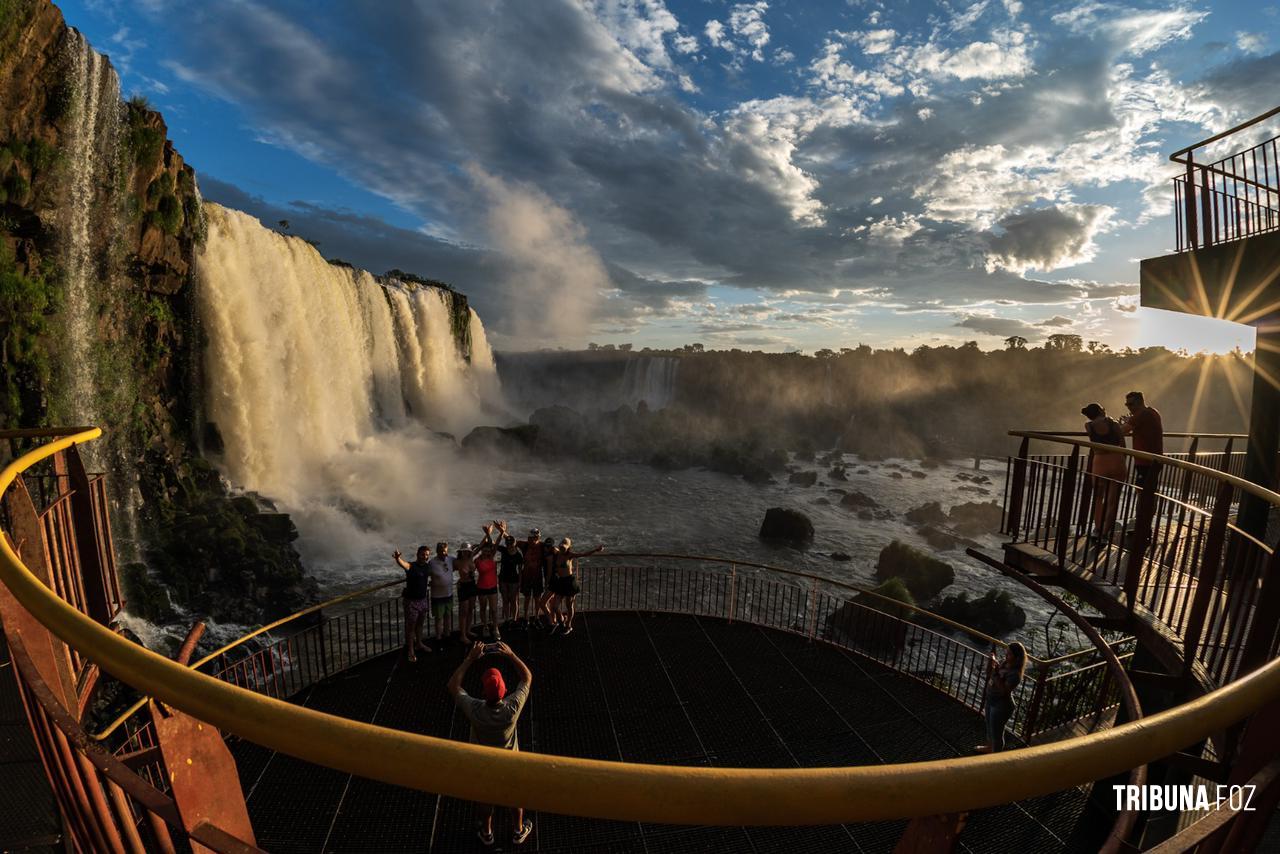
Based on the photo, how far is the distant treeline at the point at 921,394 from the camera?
225ft

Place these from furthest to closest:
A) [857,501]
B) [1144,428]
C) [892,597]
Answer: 1. [857,501]
2. [892,597]
3. [1144,428]

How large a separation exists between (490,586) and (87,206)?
21968mm

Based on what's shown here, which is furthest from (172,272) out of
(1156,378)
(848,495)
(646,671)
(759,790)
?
(1156,378)

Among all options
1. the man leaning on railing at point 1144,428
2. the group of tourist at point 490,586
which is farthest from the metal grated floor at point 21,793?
the man leaning on railing at point 1144,428

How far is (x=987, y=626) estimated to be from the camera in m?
22.7

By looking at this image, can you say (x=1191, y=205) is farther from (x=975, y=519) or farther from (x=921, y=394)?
(x=921, y=394)

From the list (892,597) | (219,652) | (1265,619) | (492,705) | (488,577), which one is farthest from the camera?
(892,597)

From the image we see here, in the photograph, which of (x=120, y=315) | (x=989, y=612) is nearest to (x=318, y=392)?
(x=120, y=315)

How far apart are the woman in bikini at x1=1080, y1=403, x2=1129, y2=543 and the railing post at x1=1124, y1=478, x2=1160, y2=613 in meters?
1.07

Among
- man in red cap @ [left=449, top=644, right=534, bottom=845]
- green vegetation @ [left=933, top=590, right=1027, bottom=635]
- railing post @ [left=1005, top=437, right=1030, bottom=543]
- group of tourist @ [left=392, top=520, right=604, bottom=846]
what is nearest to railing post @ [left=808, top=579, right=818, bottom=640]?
railing post @ [left=1005, top=437, right=1030, bottom=543]

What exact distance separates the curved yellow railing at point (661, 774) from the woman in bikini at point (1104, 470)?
7587mm

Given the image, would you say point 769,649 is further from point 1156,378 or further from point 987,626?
point 1156,378

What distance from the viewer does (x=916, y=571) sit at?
26031 millimetres

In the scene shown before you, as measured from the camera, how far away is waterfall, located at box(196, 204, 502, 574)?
25.6 meters
